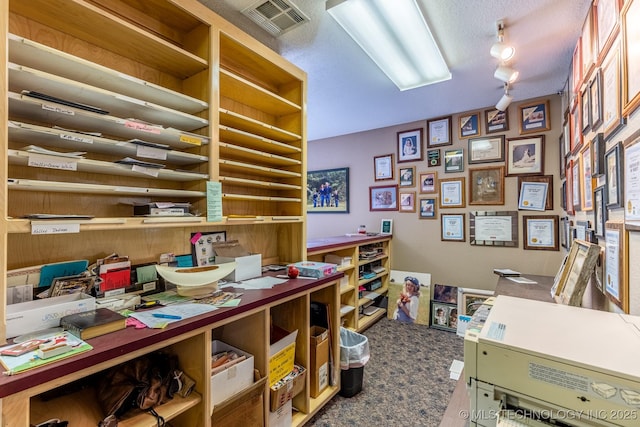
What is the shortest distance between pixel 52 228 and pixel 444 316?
362 centimetres

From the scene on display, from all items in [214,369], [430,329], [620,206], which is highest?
[620,206]

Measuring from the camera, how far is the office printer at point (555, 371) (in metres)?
0.65

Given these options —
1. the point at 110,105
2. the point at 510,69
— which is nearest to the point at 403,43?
the point at 510,69

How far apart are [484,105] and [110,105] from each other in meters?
3.46

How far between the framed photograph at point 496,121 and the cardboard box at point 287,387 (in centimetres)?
317

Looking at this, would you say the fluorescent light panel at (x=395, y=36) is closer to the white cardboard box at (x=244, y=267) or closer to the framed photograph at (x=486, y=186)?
the framed photograph at (x=486, y=186)

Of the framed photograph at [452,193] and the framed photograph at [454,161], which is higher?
the framed photograph at [454,161]

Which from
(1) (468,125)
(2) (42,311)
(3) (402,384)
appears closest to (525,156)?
(1) (468,125)

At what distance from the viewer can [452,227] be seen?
349 centimetres

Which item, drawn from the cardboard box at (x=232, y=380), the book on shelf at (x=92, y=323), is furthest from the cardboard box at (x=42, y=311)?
the cardboard box at (x=232, y=380)

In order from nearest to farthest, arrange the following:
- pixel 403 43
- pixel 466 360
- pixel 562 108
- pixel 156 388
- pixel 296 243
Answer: pixel 466 360, pixel 156 388, pixel 403 43, pixel 296 243, pixel 562 108

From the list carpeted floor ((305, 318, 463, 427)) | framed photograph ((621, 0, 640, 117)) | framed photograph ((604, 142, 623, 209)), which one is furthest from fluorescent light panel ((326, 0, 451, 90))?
carpeted floor ((305, 318, 463, 427))

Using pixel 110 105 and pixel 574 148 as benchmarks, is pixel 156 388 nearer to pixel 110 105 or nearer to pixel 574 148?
pixel 110 105

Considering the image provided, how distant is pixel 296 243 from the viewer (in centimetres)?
222
